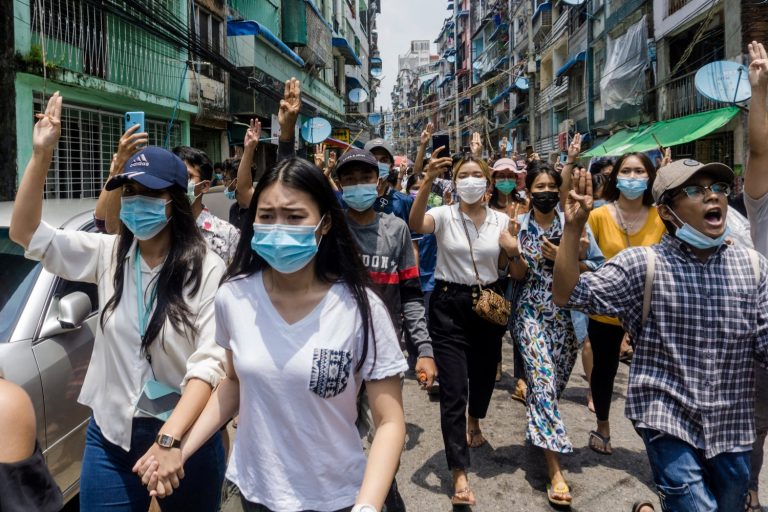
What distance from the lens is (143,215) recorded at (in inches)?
88.4

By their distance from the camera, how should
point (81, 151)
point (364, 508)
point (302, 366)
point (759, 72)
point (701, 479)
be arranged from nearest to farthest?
point (364, 508) → point (302, 366) → point (701, 479) → point (759, 72) → point (81, 151)

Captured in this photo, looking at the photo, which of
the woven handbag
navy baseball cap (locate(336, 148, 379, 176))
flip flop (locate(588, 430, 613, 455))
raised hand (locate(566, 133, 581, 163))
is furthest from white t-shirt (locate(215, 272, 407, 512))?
raised hand (locate(566, 133, 581, 163))

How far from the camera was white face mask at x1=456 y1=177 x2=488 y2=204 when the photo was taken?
3.79 m

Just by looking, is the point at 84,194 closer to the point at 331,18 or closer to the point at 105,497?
the point at 105,497

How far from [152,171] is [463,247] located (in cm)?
200

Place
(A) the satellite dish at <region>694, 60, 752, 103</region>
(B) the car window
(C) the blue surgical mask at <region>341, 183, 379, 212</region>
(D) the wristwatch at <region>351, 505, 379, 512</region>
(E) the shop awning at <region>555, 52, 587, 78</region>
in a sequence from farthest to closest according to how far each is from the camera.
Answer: (E) the shop awning at <region>555, 52, 587, 78</region> < (A) the satellite dish at <region>694, 60, 752, 103</region> < (C) the blue surgical mask at <region>341, 183, 379, 212</region> < (B) the car window < (D) the wristwatch at <region>351, 505, 379, 512</region>

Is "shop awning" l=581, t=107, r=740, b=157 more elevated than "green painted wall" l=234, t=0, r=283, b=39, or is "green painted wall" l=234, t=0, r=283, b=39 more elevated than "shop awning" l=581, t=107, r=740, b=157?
"green painted wall" l=234, t=0, r=283, b=39

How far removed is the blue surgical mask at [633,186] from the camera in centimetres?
370

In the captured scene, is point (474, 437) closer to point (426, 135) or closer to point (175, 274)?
point (426, 135)

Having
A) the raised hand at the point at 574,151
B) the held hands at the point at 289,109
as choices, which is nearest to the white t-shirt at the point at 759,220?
the raised hand at the point at 574,151

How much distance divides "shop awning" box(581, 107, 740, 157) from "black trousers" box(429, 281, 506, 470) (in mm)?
6721

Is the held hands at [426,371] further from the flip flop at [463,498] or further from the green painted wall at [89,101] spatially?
the green painted wall at [89,101]

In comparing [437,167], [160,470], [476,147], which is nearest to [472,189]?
[437,167]

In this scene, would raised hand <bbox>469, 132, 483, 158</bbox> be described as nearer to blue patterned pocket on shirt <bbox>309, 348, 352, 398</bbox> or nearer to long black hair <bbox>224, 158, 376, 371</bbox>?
long black hair <bbox>224, 158, 376, 371</bbox>
